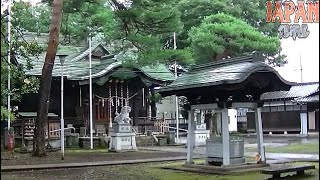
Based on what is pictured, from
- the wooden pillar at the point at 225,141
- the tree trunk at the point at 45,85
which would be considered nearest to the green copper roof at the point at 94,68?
the tree trunk at the point at 45,85

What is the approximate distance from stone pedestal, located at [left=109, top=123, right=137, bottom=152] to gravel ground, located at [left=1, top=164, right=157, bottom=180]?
8242 millimetres

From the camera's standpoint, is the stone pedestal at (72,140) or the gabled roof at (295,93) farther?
the gabled roof at (295,93)

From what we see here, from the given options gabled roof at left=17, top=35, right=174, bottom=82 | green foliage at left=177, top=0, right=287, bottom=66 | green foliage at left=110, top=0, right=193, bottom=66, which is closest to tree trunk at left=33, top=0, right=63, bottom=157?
green foliage at left=110, top=0, right=193, bottom=66

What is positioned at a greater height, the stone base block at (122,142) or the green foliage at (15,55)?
the green foliage at (15,55)

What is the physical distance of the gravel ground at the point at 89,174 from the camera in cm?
1567

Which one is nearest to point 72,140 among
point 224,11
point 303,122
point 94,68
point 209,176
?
point 94,68

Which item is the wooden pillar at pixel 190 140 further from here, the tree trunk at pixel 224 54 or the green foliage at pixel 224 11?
the green foliage at pixel 224 11

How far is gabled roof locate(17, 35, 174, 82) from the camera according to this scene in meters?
34.3

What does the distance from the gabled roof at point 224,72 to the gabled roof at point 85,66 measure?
14.2 m

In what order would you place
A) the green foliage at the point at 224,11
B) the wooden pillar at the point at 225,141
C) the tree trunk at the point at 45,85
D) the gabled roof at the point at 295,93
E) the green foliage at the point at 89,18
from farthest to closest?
the gabled roof at the point at 295,93 < the green foliage at the point at 224,11 < the green foliage at the point at 89,18 < the tree trunk at the point at 45,85 < the wooden pillar at the point at 225,141

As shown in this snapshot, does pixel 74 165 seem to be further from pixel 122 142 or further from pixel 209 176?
pixel 122 142

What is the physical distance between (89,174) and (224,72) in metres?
6.06

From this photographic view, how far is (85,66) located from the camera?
37.2 meters

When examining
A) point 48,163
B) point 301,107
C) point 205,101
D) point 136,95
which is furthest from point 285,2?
point 301,107
